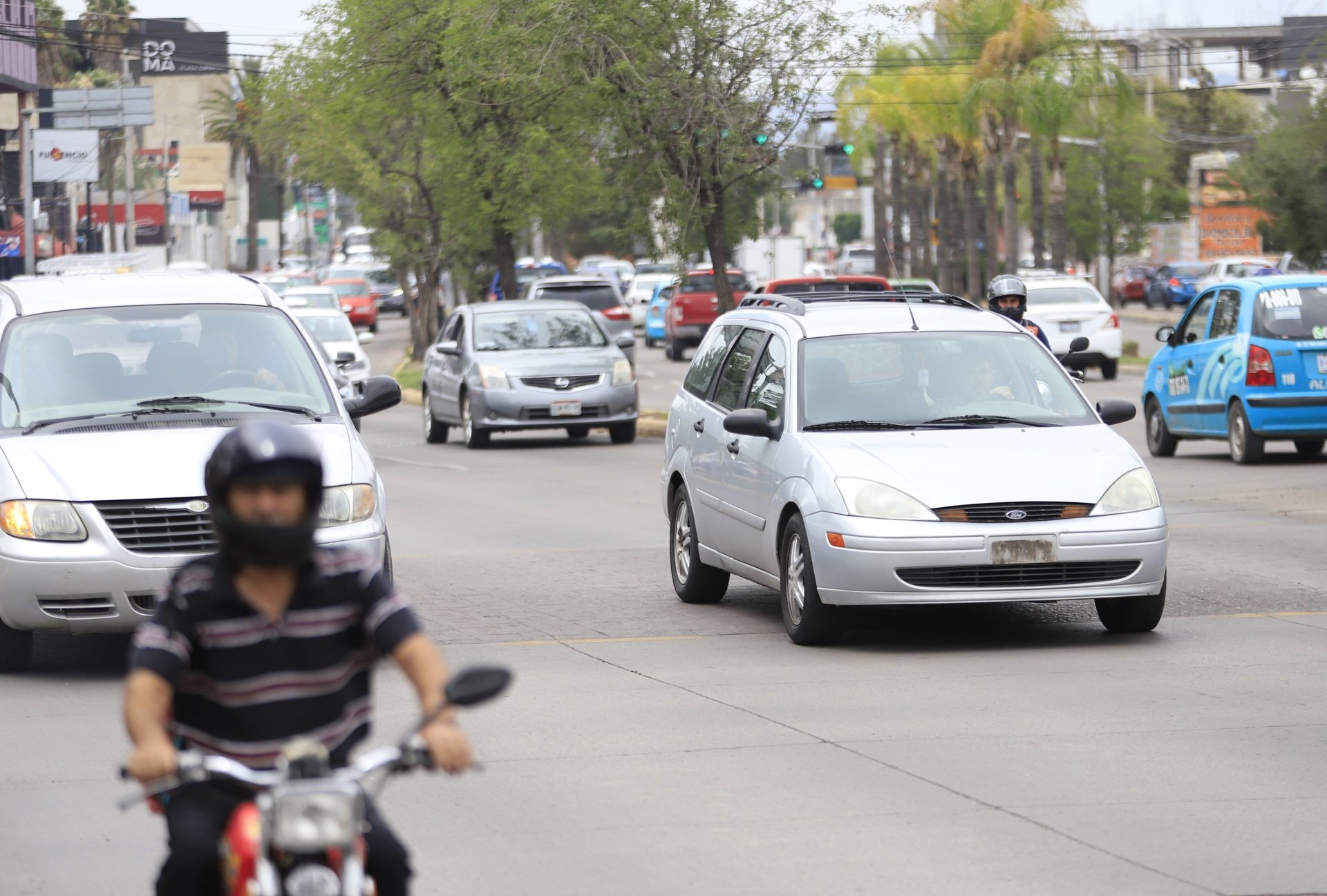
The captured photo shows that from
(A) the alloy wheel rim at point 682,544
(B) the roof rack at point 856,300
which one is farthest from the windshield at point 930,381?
(A) the alloy wheel rim at point 682,544

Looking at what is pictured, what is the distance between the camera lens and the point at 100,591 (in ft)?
29.0

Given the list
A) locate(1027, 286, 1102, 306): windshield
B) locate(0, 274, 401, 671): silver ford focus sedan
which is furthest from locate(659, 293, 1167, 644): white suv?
locate(1027, 286, 1102, 306): windshield

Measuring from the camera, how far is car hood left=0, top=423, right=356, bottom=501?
29.1 ft

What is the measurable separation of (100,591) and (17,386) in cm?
153

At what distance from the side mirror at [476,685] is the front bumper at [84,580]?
550 centimetres

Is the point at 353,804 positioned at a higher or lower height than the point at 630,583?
higher

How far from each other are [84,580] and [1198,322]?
14852 mm

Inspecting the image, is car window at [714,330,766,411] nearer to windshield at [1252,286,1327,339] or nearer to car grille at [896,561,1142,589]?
car grille at [896,561,1142,589]

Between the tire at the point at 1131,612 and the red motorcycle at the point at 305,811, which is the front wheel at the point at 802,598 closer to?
the tire at the point at 1131,612

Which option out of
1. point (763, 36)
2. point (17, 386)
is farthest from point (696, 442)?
point (763, 36)

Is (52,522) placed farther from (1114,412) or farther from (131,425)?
(1114,412)

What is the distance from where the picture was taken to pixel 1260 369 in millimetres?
18984

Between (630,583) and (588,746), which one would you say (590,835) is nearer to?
(588,746)

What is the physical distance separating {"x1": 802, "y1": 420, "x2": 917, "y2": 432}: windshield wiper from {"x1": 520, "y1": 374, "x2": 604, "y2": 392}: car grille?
46.3 ft
